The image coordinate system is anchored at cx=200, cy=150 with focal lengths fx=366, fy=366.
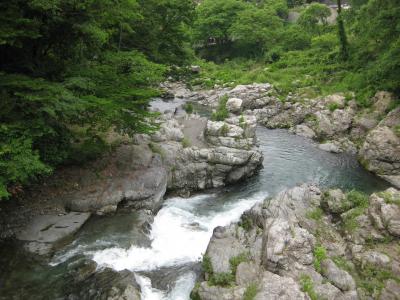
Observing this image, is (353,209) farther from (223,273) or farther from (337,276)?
(223,273)

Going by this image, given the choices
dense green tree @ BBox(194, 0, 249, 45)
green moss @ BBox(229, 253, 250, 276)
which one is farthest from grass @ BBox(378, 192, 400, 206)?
dense green tree @ BBox(194, 0, 249, 45)

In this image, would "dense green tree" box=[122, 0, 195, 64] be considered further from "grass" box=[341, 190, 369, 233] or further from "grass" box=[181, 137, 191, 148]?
"grass" box=[341, 190, 369, 233]

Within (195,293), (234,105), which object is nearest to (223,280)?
(195,293)

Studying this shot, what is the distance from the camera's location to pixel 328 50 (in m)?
45.3

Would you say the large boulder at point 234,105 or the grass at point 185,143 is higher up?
the large boulder at point 234,105

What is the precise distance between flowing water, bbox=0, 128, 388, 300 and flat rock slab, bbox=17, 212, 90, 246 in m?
0.43

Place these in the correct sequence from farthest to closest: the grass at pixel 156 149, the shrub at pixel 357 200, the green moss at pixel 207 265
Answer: the grass at pixel 156 149
the shrub at pixel 357 200
the green moss at pixel 207 265

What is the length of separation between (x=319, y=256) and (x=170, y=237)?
5.97 metres

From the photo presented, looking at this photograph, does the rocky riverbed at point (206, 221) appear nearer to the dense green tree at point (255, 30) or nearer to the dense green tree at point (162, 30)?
the dense green tree at point (162, 30)

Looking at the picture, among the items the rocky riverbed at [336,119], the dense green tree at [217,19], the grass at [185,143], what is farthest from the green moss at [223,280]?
the dense green tree at [217,19]

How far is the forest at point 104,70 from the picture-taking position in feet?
39.1

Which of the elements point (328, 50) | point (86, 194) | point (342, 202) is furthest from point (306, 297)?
point (328, 50)

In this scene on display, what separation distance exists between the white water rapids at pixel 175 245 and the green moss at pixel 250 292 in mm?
2094

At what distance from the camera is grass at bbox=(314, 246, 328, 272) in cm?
1212
